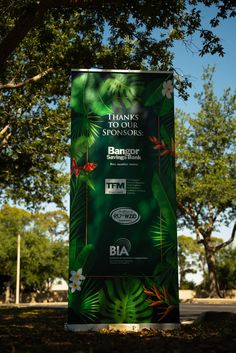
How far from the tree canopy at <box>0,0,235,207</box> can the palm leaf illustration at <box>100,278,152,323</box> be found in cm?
483

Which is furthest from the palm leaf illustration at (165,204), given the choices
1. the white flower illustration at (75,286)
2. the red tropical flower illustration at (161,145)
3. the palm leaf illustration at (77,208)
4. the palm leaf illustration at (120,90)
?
the white flower illustration at (75,286)

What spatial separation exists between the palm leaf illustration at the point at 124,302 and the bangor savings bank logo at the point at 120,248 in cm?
47

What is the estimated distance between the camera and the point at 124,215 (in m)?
8.71


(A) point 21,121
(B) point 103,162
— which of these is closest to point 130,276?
(B) point 103,162

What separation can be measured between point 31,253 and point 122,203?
43.4m

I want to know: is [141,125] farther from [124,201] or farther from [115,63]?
[115,63]

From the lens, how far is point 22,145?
21.0m

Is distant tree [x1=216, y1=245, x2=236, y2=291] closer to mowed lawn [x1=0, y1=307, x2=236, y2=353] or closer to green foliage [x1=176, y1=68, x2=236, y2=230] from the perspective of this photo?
green foliage [x1=176, y1=68, x2=236, y2=230]

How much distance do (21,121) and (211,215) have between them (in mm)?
21222

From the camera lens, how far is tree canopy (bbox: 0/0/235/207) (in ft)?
33.4

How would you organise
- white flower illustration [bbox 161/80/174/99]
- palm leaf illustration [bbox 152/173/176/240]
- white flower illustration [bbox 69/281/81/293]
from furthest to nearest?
white flower illustration [bbox 161/80/174/99]
palm leaf illustration [bbox 152/173/176/240]
white flower illustration [bbox 69/281/81/293]

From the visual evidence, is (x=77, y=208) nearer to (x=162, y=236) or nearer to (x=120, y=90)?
(x=162, y=236)

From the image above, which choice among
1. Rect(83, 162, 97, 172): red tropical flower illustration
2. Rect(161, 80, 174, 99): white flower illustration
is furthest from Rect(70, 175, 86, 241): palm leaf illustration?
Rect(161, 80, 174, 99): white flower illustration

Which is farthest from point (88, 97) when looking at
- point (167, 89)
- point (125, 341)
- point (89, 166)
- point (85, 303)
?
point (125, 341)
